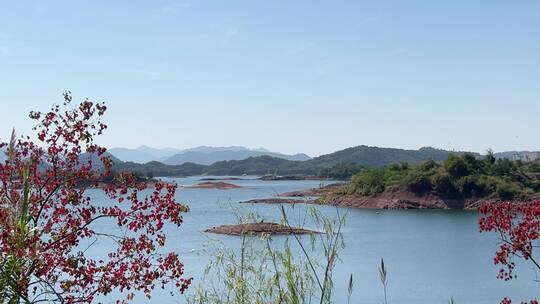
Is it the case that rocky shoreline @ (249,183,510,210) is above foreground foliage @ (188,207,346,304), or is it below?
below

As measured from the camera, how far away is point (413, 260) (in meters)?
35.6

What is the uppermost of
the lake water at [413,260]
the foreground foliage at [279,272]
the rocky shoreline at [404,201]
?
the foreground foliage at [279,272]

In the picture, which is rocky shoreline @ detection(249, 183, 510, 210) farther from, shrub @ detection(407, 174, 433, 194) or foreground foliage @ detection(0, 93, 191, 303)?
foreground foliage @ detection(0, 93, 191, 303)

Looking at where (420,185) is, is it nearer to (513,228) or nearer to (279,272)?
(513,228)

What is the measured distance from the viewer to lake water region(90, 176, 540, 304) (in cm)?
2572

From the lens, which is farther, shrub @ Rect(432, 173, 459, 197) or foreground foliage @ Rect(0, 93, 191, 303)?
shrub @ Rect(432, 173, 459, 197)

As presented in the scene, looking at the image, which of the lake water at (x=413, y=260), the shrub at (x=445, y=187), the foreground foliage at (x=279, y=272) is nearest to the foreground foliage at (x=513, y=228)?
the foreground foliage at (x=279, y=272)

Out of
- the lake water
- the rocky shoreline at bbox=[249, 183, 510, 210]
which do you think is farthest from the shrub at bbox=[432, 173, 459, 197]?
the lake water

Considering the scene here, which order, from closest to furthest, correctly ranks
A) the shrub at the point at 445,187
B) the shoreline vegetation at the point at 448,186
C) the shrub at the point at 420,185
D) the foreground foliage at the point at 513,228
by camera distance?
the foreground foliage at the point at 513,228 → the shoreline vegetation at the point at 448,186 → the shrub at the point at 445,187 → the shrub at the point at 420,185

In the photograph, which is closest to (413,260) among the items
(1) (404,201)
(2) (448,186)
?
(1) (404,201)

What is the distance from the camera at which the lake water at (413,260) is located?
2572 cm

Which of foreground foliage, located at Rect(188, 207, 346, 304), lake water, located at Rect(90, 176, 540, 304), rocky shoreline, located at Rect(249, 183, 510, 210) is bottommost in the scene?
lake water, located at Rect(90, 176, 540, 304)

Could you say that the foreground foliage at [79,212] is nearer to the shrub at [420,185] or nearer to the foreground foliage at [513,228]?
the foreground foliage at [513,228]

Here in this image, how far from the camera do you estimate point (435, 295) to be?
2592cm
